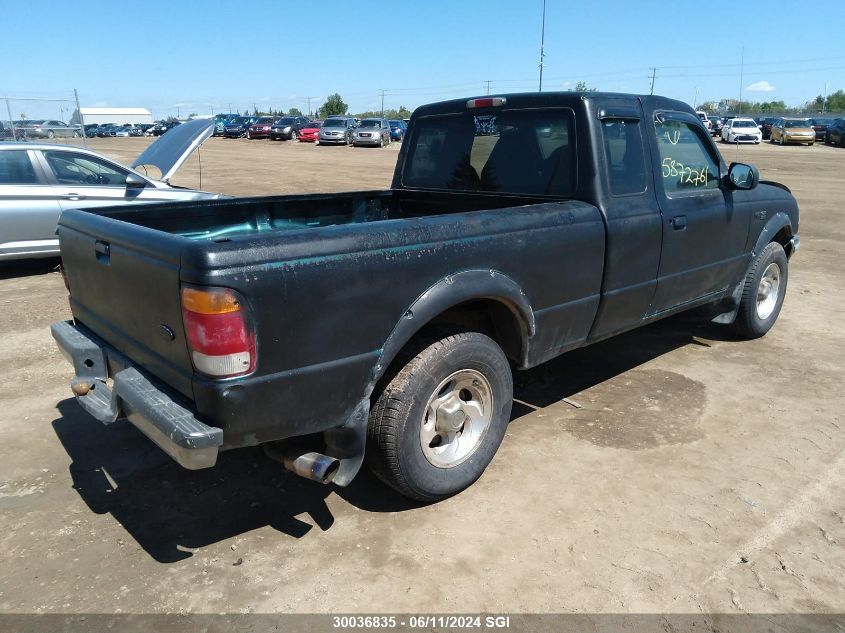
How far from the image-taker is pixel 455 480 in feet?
10.8

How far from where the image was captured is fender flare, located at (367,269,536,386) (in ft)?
9.22

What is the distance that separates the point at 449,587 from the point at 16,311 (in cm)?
581

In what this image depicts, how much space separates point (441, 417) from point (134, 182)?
6626 millimetres

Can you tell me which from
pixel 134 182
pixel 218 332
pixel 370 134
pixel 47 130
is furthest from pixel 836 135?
pixel 218 332

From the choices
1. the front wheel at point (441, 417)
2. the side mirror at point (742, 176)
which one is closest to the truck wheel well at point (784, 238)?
the side mirror at point (742, 176)

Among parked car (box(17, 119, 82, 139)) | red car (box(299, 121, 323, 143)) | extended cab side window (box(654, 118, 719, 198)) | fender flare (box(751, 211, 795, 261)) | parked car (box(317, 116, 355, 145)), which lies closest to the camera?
extended cab side window (box(654, 118, 719, 198))

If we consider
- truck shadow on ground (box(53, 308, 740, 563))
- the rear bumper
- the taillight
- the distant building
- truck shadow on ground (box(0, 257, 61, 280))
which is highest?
the distant building

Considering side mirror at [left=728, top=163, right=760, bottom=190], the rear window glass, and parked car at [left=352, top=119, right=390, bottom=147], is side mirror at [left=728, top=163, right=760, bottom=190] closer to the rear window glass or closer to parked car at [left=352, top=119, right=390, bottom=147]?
the rear window glass

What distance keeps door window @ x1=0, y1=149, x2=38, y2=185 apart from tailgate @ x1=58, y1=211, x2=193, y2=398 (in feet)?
16.7

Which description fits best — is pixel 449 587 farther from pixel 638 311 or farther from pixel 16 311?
pixel 16 311

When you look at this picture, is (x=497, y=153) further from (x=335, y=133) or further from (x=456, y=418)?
(x=335, y=133)

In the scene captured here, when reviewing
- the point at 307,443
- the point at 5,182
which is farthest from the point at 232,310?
the point at 5,182

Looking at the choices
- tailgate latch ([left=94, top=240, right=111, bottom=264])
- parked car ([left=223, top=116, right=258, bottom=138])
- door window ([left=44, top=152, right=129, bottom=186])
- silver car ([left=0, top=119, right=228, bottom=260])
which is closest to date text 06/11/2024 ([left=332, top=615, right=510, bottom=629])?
tailgate latch ([left=94, top=240, right=111, bottom=264])

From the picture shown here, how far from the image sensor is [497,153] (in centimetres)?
424
